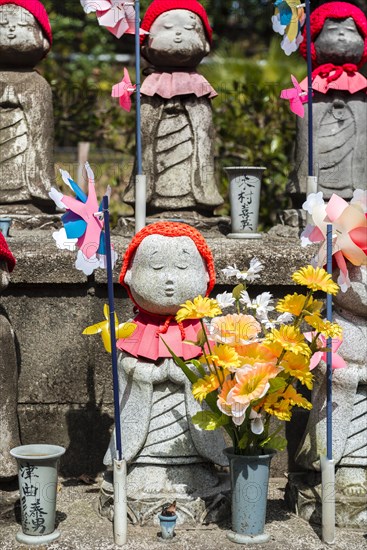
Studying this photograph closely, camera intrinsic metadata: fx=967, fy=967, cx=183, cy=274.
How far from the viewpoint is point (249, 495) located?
3.98 m

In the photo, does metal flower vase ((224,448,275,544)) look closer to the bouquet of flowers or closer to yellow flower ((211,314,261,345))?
the bouquet of flowers

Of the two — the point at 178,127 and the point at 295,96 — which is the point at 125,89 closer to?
the point at 178,127

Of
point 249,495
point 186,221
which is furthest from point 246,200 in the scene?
point 249,495

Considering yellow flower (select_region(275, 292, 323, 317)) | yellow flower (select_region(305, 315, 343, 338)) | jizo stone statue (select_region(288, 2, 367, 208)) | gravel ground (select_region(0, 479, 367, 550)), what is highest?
jizo stone statue (select_region(288, 2, 367, 208))

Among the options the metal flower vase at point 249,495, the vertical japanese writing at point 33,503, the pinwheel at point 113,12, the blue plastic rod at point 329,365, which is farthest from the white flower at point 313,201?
the vertical japanese writing at point 33,503

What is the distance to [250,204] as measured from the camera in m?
5.30

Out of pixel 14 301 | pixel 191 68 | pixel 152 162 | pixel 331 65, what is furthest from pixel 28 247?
pixel 331 65

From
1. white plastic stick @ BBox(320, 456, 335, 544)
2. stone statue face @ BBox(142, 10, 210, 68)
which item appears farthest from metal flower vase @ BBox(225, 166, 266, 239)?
white plastic stick @ BBox(320, 456, 335, 544)

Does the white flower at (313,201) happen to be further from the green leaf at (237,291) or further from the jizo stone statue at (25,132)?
the jizo stone statue at (25,132)

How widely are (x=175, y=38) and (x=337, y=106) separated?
99 centimetres

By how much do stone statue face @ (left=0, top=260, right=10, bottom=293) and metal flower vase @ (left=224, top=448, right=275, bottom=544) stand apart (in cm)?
128

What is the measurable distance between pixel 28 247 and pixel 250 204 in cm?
126

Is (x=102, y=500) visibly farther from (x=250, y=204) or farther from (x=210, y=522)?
(x=250, y=204)

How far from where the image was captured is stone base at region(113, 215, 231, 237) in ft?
17.8
